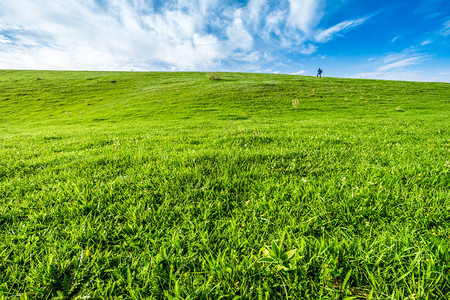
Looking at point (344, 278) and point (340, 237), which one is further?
point (340, 237)

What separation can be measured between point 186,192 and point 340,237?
213cm

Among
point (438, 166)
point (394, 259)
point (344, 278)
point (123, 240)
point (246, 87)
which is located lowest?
point (123, 240)

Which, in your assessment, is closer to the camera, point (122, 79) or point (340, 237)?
point (340, 237)

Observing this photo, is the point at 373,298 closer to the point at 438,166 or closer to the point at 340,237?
the point at 340,237

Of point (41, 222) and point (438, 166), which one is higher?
point (438, 166)

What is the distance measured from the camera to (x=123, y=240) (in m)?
2.15

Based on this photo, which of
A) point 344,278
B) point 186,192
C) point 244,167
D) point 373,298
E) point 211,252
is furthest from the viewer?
point 244,167

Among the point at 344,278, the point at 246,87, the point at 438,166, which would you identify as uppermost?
the point at 246,87

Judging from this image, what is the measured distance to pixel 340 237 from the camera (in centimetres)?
202

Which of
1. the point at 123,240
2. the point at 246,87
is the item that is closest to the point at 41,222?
the point at 123,240

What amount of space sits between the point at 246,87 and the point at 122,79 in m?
36.4

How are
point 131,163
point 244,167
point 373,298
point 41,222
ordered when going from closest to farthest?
point 373,298 → point 41,222 → point 244,167 → point 131,163

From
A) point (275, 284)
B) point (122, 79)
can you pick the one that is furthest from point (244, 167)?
point (122, 79)

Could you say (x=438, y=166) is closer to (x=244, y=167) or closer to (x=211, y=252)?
(x=244, y=167)
